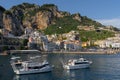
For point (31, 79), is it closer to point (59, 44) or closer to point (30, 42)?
point (30, 42)

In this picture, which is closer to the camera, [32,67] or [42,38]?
[32,67]

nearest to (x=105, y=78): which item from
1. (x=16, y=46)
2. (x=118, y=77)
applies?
(x=118, y=77)

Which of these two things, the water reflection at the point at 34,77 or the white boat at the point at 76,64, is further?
the white boat at the point at 76,64

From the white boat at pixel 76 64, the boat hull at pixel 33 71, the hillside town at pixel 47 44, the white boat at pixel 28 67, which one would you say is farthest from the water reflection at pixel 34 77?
the hillside town at pixel 47 44


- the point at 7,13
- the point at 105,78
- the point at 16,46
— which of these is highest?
the point at 7,13

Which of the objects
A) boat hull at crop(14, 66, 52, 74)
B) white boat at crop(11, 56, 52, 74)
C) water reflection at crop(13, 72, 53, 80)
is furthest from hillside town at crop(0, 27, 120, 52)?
water reflection at crop(13, 72, 53, 80)

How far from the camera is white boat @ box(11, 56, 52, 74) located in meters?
61.0

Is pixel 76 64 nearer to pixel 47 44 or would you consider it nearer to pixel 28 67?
pixel 28 67

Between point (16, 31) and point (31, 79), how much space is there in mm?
145408

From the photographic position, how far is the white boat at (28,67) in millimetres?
60969

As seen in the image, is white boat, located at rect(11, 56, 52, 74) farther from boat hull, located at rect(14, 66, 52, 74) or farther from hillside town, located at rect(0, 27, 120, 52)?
hillside town, located at rect(0, 27, 120, 52)

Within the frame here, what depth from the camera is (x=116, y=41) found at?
19775 cm

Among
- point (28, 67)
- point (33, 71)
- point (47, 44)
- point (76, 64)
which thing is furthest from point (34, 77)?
point (47, 44)

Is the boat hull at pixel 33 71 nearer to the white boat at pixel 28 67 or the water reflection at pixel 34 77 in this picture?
the white boat at pixel 28 67
